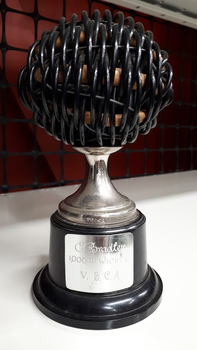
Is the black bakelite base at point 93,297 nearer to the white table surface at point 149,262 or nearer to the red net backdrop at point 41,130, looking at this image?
the white table surface at point 149,262

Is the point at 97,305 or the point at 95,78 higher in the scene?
the point at 95,78

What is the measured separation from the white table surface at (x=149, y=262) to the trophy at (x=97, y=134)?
0.01m

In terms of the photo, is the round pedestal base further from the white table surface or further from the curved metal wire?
the curved metal wire

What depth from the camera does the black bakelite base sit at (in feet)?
0.82

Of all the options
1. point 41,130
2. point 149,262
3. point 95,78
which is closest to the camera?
point 95,78

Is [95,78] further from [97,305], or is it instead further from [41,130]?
[41,130]

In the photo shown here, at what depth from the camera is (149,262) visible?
1.20 ft

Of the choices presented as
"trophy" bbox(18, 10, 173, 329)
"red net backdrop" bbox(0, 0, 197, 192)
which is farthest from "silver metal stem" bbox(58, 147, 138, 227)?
"red net backdrop" bbox(0, 0, 197, 192)

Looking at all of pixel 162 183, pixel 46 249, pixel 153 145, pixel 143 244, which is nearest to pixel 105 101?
pixel 143 244

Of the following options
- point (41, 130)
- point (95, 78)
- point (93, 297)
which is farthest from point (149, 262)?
point (41, 130)

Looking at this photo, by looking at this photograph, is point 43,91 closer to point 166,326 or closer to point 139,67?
point 139,67

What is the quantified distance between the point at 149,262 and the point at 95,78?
0.24 meters

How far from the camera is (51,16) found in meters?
0.80

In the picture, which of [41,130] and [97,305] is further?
[41,130]
